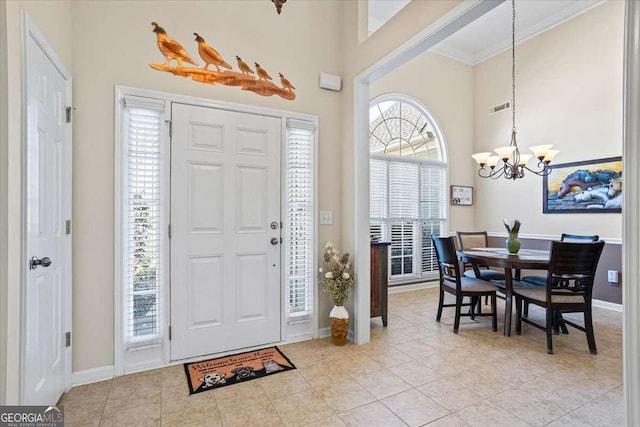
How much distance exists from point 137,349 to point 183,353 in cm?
34

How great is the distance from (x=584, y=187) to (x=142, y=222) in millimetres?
5281

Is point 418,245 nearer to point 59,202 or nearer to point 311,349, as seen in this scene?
point 311,349

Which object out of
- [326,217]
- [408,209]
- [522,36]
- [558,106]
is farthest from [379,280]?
[522,36]

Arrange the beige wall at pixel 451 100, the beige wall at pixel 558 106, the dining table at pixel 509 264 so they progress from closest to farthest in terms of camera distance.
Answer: the dining table at pixel 509 264, the beige wall at pixel 558 106, the beige wall at pixel 451 100

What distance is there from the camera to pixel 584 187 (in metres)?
4.25

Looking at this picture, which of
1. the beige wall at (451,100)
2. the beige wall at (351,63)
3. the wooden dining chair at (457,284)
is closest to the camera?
the beige wall at (351,63)

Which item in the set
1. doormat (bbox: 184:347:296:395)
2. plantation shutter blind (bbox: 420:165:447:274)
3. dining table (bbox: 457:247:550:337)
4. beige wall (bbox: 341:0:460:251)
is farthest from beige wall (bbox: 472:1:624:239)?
doormat (bbox: 184:347:296:395)

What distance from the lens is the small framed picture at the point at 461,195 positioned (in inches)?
220

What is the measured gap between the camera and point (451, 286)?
3.42 meters

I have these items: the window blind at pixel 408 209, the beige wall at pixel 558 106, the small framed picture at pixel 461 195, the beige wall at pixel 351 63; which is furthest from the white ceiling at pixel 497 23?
the small framed picture at pixel 461 195

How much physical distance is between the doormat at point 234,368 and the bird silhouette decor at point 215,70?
2.33 meters

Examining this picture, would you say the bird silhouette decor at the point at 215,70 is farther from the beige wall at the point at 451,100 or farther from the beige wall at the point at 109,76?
the beige wall at the point at 451,100

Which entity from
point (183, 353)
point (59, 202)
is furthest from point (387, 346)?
point (59, 202)

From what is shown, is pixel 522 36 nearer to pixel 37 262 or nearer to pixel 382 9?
pixel 382 9
